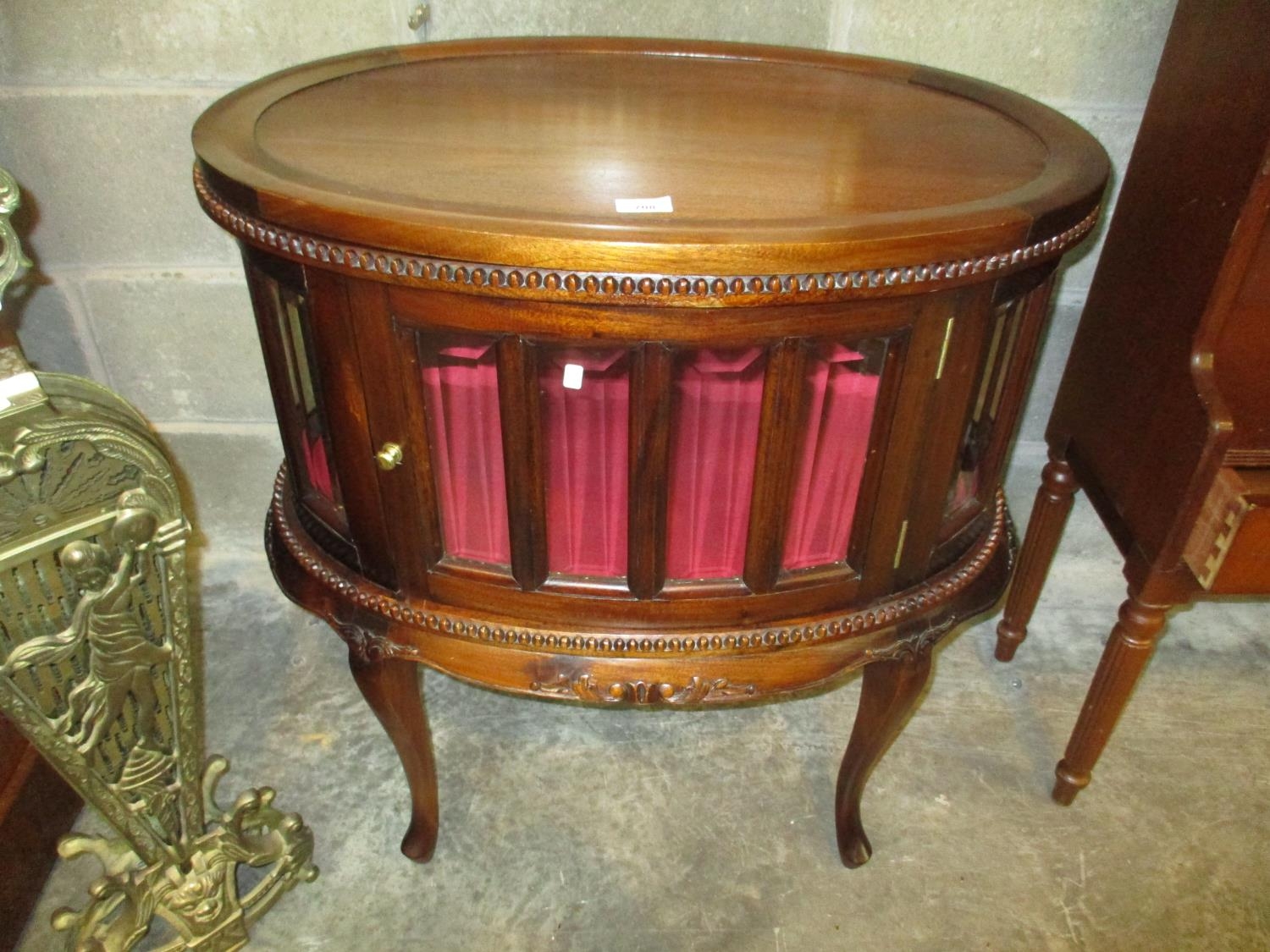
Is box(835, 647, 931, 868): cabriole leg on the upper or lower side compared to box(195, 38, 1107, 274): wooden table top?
lower

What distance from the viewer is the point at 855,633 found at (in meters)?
0.95

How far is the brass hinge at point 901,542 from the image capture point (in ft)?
2.95

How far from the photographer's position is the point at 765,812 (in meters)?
1.37

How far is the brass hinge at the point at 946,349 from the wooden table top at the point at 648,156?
7 cm

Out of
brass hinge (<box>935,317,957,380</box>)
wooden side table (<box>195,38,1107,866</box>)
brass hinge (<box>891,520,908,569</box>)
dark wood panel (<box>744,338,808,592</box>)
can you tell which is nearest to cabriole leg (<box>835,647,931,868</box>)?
wooden side table (<box>195,38,1107,866</box>)

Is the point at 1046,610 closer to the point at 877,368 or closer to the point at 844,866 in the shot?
the point at 844,866

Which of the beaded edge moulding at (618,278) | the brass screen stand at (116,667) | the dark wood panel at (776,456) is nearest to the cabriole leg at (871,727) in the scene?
the dark wood panel at (776,456)

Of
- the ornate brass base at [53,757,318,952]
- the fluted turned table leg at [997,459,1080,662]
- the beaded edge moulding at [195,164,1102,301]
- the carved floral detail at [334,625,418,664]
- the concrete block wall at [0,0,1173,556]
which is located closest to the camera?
the beaded edge moulding at [195,164,1102,301]

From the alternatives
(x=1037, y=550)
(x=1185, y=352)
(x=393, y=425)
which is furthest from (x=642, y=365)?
(x=1037, y=550)

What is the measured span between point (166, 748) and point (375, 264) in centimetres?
70

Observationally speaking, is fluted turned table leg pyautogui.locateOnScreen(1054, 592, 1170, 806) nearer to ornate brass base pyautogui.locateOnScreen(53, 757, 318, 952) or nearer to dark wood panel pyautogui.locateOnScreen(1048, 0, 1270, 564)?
dark wood panel pyautogui.locateOnScreen(1048, 0, 1270, 564)

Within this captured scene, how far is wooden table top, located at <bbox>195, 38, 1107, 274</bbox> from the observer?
2.31 ft

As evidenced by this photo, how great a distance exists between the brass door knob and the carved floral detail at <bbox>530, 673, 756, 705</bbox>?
0.85ft

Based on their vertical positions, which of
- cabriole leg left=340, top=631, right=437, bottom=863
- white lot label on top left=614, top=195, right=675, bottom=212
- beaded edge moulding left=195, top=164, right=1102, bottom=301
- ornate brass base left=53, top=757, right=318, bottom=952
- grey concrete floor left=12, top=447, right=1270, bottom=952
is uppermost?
white lot label on top left=614, top=195, right=675, bottom=212
